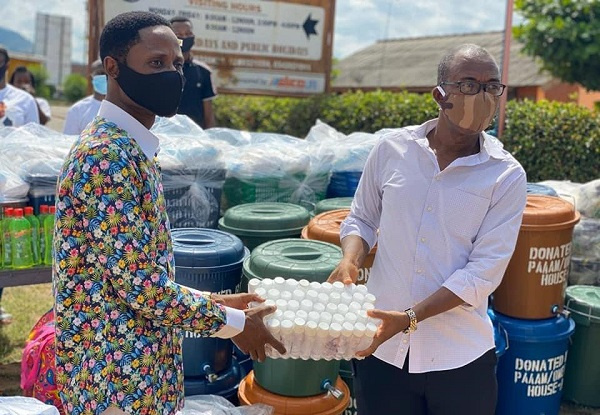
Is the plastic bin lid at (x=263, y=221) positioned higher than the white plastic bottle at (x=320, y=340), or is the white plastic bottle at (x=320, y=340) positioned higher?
the plastic bin lid at (x=263, y=221)

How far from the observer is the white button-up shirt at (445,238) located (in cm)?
200

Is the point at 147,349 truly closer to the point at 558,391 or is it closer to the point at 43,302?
the point at 558,391

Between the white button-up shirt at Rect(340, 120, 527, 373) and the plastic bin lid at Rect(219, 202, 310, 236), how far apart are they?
1533 millimetres

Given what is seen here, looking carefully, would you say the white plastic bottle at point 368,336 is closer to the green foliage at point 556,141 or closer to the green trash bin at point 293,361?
the green trash bin at point 293,361

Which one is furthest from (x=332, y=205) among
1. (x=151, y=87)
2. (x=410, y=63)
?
(x=410, y=63)

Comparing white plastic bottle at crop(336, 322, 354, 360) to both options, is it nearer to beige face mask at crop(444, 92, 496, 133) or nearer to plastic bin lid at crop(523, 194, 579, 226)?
beige face mask at crop(444, 92, 496, 133)

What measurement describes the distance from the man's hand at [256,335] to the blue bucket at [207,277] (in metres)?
1.18

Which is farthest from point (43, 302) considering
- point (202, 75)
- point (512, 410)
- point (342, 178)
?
point (512, 410)

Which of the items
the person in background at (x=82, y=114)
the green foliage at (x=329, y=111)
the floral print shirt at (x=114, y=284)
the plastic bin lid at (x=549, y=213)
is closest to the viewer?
the floral print shirt at (x=114, y=284)

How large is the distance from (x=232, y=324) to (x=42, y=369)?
61.9 inches

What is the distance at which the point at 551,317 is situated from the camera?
11.6 ft

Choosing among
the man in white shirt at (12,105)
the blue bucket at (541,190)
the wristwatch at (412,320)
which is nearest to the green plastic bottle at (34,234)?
the man in white shirt at (12,105)

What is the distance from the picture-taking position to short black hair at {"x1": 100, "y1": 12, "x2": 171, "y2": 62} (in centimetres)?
164

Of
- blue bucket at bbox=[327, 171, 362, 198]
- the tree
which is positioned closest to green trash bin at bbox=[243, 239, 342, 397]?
blue bucket at bbox=[327, 171, 362, 198]
